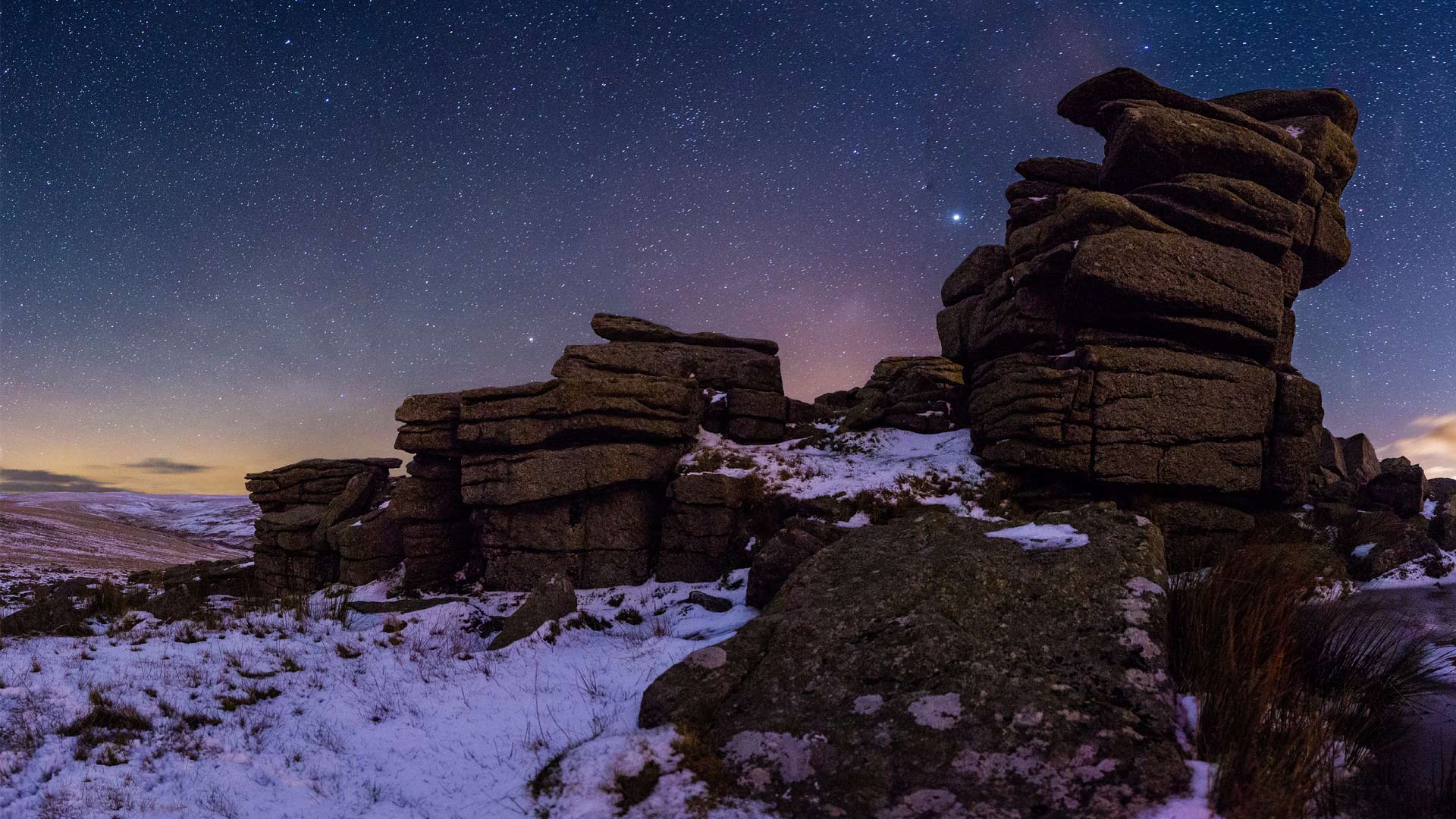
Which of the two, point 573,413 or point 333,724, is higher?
point 573,413

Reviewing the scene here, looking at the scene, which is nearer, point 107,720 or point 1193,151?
point 107,720

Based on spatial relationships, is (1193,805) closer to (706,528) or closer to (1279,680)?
(1279,680)

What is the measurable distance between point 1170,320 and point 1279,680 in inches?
609

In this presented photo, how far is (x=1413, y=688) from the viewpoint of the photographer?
583cm

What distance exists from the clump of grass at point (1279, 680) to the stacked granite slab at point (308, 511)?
24490 mm

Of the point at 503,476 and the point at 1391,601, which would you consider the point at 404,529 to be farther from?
the point at 1391,601

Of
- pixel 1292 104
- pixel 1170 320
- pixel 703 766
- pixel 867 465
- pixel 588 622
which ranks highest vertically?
pixel 1292 104

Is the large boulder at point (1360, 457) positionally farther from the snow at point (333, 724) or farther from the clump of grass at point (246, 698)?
the clump of grass at point (246, 698)

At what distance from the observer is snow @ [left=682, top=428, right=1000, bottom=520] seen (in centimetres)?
1716

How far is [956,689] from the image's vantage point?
530 cm

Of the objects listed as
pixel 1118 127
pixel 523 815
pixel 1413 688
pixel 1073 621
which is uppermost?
pixel 1118 127

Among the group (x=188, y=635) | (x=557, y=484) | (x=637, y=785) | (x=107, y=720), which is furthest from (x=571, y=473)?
(x=637, y=785)

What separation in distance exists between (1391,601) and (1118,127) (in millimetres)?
14597

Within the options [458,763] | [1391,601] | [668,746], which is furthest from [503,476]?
[1391,601]
